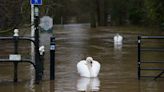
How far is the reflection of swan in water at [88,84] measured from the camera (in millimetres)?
13280

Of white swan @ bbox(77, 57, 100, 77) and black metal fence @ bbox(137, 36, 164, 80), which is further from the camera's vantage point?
white swan @ bbox(77, 57, 100, 77)

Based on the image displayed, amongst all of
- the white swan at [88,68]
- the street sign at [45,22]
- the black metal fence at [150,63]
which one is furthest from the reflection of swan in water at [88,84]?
the street sign at [45,22]

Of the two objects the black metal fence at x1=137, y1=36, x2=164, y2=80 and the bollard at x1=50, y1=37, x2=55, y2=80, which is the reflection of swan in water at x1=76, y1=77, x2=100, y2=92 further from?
Result: the black metal fence at x1=137, y1=36, x2=164, y2=80

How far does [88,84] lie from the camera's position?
46.4 ft

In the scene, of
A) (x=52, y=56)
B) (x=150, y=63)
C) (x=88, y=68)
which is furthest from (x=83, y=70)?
(x=150, y=63)

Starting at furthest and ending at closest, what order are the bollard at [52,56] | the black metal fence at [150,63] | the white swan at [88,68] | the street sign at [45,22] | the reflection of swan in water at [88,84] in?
the street sign at [45,22]
the white swan at [88,68]
the black metal fence at [150,63]
the bollard at [52,56]
the reflection of swan in water at [88,84]

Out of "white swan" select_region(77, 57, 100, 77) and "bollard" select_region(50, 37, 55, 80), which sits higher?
"bollard" select_region(50, 37, 55, 80)

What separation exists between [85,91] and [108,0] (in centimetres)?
6707

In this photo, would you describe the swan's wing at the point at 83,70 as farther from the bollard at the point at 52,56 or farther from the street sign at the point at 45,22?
the street sign at the point at 45,22

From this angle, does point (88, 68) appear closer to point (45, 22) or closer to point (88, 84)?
point (88, 84)

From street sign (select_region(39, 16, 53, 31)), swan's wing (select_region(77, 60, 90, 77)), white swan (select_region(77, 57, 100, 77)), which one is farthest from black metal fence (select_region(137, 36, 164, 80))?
street sign (select_region(39, 16, 53, 31))

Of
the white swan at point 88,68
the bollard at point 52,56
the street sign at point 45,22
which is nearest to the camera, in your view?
the bollard at point 52,56

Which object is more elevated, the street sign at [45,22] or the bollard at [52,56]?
the street sign at [45,22]

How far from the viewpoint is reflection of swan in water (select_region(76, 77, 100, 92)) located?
13.3 metres
